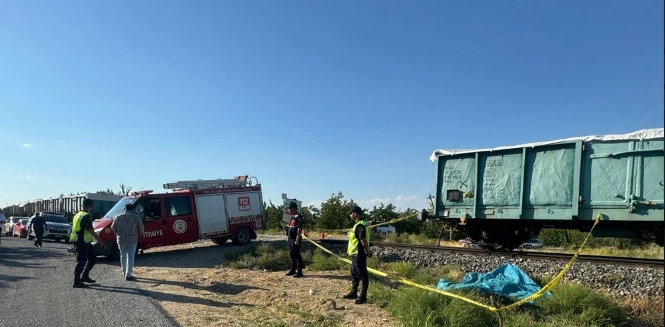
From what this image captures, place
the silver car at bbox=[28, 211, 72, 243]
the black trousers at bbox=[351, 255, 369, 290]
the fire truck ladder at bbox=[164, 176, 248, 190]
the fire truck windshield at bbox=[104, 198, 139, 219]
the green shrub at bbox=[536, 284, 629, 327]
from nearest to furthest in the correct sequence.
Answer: the green shrub at bbox=[536, 284, 629, 327] → the black trousers at bbox=[351, 255, 369, 290] → the fire truck windshield at bbox=[104, 198, 139, 219] → the fire truck ladder at bbox=[164, 176, 248, 190] → the silver car at bbox=[28, 211, 72, 243]

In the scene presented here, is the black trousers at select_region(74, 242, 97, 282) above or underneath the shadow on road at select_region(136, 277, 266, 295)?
above

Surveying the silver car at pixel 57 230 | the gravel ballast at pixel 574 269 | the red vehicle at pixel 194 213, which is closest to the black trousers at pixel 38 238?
the silver car at pixel 57 230

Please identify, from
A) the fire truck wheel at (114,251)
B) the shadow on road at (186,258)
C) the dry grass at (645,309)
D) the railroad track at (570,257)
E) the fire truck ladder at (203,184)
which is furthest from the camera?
the fire truck ladder at (203,184)

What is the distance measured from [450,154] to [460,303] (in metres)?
7.08

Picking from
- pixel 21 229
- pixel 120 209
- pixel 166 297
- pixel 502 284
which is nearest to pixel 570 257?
pixel 502 284

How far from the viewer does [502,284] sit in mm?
7160

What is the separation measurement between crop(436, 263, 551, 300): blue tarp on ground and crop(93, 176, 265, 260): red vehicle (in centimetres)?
978

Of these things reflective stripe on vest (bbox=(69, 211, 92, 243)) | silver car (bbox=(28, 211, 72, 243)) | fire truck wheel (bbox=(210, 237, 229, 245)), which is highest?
reflective stripe on vest (bbox=(69, 211, 92, 243))

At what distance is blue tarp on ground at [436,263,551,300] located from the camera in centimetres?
689

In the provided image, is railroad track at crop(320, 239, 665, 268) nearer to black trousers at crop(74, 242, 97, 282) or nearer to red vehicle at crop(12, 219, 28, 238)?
black trousers at crop(74, 242, 97, 282)

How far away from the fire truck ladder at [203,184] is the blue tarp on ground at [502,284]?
1067cm

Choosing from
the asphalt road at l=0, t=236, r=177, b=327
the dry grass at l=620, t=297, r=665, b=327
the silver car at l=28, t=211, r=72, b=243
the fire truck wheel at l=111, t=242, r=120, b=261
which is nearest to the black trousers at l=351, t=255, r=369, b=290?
the asphalt road at l=0, t=236, r=177, b=327

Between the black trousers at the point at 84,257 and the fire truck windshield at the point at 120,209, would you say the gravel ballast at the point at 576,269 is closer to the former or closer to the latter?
the black trousers at the point at 84,257

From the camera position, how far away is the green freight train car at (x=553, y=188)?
28.7 feet
